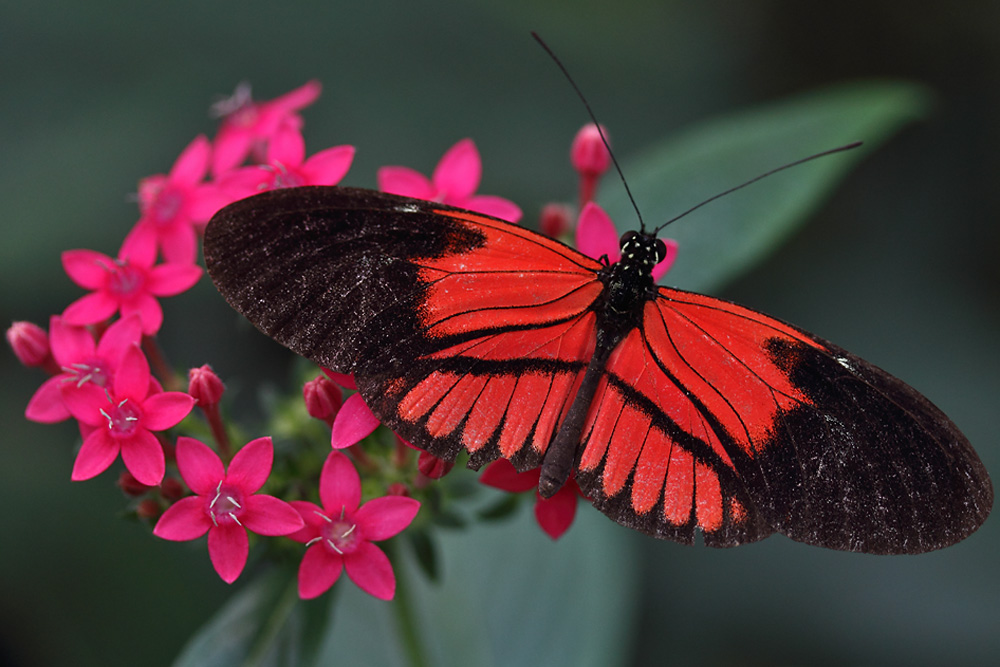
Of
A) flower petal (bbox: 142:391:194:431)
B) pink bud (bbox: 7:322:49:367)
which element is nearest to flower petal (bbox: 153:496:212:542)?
flower petal (bbox: 142:391:194:431)

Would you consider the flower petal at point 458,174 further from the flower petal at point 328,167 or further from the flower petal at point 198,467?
the flower petal at point 198,467

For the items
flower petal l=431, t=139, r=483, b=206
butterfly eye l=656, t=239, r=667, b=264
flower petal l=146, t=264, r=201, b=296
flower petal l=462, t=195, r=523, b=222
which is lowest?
flower petal l=146, t=264, r=201, b=296

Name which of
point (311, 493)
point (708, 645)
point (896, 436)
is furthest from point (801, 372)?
point (708, 645)

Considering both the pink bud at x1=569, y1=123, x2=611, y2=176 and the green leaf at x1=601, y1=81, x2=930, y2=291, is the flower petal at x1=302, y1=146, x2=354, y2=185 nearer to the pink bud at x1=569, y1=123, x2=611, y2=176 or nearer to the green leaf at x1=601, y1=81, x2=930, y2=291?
the pink bud at x1=569, y1=123, x2=611, y2=176

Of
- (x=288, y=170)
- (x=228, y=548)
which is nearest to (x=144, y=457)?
(x=228, y=548)

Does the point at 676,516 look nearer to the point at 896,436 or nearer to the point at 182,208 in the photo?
the point at 896,436

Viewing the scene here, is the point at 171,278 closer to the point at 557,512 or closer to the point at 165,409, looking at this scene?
the point at 165,409
